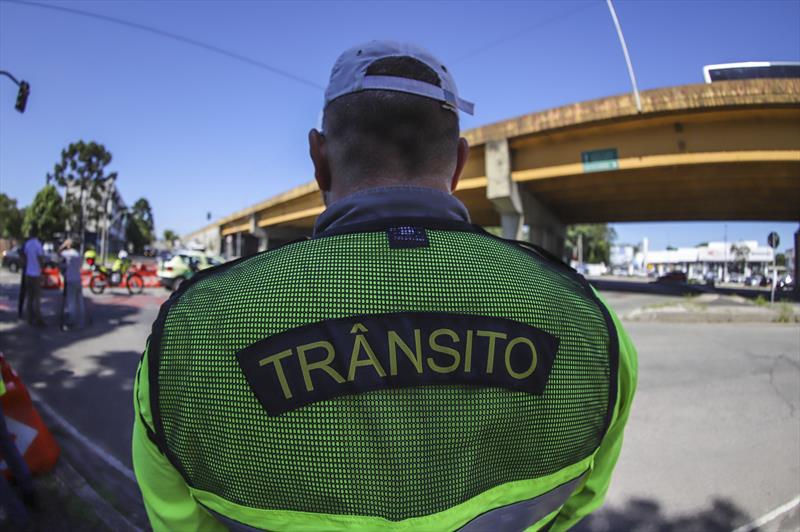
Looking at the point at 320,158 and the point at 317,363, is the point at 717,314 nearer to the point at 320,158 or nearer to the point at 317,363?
the point at 320,158

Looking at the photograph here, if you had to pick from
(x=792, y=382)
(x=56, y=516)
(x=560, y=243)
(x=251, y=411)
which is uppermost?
(x=560, y=243)

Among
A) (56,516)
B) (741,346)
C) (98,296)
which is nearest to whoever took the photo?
(56,516)

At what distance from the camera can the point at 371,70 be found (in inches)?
44.6

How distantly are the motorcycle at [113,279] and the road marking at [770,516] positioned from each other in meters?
16.5

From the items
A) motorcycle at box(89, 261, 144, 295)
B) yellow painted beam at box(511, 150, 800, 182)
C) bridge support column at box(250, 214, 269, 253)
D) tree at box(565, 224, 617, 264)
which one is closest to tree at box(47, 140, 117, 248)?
bridge support column at box(250, 214, 269, 253)

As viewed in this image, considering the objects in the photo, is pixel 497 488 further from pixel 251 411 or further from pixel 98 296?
pixel 98 296

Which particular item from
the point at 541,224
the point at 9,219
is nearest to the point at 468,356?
the point at 541,224

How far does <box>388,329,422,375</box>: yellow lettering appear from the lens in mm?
808

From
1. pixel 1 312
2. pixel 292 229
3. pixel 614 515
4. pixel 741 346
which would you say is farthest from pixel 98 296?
pixel 292 229

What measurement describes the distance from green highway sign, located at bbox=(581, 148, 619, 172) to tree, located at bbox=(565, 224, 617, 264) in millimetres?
57976

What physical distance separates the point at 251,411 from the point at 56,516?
273 centimetres

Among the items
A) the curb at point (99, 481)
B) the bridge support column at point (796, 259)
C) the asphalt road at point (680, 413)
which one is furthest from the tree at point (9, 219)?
the bridge support column at point (796, 259)

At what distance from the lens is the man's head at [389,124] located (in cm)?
107

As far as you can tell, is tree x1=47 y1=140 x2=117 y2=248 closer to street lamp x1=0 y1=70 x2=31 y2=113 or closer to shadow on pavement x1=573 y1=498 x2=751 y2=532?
street lamp x1=0 y1=70 x2=31 y2=113
